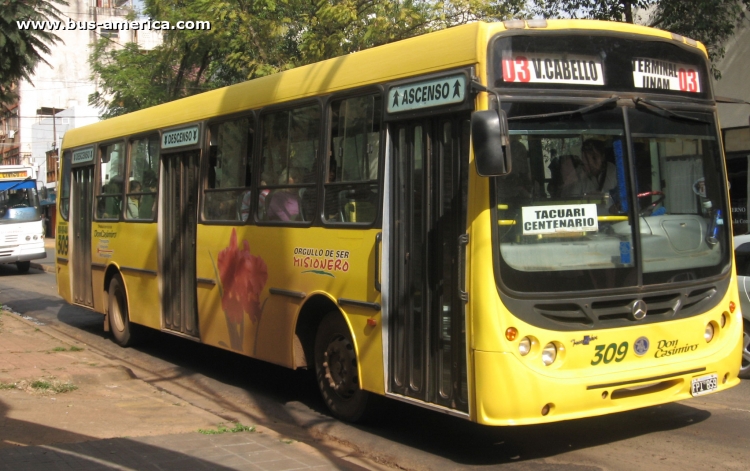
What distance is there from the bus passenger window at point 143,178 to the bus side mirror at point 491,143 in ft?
19.8

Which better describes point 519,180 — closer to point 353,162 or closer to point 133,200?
point 353,162

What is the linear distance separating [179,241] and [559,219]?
5.42 meters

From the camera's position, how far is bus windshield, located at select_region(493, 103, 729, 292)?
559 cm

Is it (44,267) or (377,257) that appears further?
(44,267)

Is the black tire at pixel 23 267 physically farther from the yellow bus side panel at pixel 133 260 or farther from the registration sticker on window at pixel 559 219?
the registration sticker on window at pixel 559 219

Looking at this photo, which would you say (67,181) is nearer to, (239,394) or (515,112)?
(239,394)

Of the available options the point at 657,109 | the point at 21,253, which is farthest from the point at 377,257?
the point at 21,253

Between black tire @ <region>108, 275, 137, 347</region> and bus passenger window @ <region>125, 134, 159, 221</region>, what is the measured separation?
3.75 ft

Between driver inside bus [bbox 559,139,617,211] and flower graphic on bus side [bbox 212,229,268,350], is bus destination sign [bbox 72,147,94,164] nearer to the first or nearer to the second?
flower graphic on bus side [bbox 212,229,268,350]

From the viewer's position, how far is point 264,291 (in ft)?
26.4

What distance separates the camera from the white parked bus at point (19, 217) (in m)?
24.3

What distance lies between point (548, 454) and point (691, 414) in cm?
168

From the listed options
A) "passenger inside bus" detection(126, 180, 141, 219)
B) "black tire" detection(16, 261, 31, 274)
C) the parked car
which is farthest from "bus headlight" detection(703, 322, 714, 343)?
"black tire" detection(16, 261, 31, 274)

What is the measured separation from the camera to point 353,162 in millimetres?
6895
